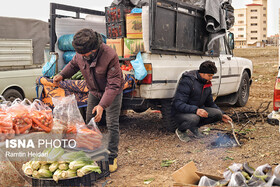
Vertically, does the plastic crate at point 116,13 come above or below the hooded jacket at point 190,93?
above

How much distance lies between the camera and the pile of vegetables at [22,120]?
3619mm

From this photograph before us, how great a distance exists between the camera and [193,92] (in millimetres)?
5836

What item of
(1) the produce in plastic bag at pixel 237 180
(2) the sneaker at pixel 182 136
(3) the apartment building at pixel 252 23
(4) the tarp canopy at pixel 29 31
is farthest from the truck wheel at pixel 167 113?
(3) the apartment building at pixel 252 23

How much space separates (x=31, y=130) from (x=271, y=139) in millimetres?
4113

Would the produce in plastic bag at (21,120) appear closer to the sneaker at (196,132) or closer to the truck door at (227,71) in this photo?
the sneaker at (196,132)

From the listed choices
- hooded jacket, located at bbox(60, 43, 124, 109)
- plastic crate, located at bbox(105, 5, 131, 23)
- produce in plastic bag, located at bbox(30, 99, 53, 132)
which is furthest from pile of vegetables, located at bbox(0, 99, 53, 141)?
plastic crate, located at bbox(105, 5, 131, 23)

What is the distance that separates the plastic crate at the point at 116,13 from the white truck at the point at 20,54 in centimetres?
302

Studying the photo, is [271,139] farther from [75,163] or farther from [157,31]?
[75,163]

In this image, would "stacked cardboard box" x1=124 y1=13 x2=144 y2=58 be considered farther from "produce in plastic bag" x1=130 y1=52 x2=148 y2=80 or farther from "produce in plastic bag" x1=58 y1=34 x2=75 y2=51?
"produce in plastic bag" x1=58 y1=34 x2=75 y2=51

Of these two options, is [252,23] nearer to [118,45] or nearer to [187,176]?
[118,45]

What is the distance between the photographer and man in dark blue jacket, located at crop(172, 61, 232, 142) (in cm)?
565

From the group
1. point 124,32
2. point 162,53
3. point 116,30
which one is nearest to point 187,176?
point 162,53

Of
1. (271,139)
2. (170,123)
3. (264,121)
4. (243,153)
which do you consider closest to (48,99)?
(170,123)

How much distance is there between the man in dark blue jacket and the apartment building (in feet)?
223
